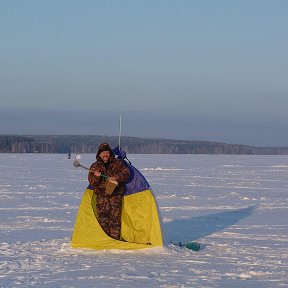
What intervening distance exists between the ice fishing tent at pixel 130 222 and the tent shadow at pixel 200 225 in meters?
1.00

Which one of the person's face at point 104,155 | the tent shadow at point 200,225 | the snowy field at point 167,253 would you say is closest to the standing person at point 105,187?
the person's face at point 104,155

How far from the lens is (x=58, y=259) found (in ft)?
29.3

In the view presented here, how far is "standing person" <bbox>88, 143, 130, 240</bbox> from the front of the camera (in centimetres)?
1000

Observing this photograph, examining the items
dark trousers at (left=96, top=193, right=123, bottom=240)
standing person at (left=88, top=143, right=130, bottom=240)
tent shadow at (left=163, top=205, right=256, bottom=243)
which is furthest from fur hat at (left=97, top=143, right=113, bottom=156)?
tent shadow at (left=163, top=205, right=256, bottom=243)

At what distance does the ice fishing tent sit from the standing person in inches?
3.6

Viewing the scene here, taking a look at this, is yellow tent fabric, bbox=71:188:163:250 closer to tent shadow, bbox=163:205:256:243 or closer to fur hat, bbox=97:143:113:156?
fur hat, bbox=97:143:113:156

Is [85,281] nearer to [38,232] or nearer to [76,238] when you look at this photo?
[76,238]

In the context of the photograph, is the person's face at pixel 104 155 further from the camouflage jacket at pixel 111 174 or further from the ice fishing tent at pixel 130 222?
the ice fishing tent at pixel 130 222

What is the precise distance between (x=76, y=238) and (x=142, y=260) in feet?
4.43

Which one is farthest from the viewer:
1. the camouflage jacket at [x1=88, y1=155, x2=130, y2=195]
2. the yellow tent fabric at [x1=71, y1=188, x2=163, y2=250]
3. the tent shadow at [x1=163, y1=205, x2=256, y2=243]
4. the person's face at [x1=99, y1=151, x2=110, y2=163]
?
the tent shadow at [x1=163, y1=205, x2=256, y2=243]

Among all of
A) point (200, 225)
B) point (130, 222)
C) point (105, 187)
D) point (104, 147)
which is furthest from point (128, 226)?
point (200, 225)

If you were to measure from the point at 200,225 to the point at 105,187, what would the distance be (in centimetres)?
352

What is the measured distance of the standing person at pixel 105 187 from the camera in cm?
1000

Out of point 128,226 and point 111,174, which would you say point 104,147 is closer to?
point 111,174
